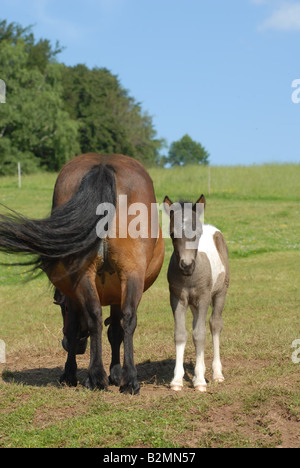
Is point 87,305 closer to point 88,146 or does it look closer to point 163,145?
point 88,146

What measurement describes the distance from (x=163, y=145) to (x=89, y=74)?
14.8 metres

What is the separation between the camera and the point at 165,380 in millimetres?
A: 6809

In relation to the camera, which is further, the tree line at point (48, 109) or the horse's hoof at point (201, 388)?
the tree line at point (48, 109)

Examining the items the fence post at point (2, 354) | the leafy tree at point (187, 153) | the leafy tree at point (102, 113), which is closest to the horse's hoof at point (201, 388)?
the fence post at point (2, 354)

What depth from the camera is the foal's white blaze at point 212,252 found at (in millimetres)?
6465

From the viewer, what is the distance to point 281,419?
4.79m

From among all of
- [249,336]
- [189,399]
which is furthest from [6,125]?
[189,399]

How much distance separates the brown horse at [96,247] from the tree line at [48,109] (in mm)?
45612

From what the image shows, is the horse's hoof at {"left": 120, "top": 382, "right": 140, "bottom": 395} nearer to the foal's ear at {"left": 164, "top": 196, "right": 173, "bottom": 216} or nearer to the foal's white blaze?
the foal's white blaze

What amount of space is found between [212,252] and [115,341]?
4.64ft

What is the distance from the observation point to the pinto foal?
5.82 meters

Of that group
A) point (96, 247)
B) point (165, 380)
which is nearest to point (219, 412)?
point (96, 247)

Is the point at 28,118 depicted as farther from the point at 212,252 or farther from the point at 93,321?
the point at 93,321

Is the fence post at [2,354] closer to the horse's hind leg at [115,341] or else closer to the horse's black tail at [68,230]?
the horse's hind leg at [115,341]
